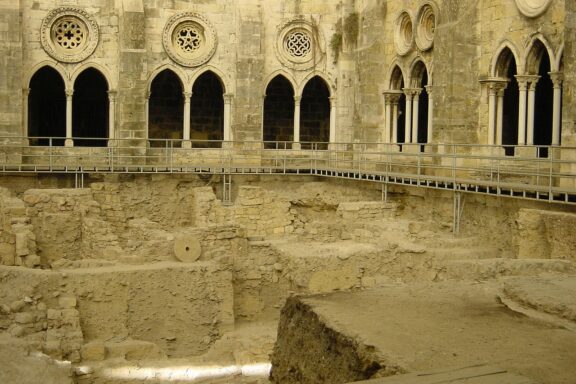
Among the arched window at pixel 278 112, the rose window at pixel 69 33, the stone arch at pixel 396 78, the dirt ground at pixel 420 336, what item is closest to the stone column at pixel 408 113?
the stone arch at pixel 396 78

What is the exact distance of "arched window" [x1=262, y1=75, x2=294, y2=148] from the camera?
32.1 m

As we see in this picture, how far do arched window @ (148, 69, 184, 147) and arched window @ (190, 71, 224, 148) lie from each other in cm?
53

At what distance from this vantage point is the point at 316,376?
→ 5762 mm

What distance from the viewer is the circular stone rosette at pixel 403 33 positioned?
26.2 metres

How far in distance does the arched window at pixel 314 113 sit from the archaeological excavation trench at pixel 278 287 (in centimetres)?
774

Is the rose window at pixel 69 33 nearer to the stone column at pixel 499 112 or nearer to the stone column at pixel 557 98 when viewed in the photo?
the stone column at pixel 499 112

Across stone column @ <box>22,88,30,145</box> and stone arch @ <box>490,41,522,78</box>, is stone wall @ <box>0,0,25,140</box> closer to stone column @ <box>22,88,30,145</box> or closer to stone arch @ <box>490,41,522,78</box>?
stone column @ <box>22,88,30,145</box>

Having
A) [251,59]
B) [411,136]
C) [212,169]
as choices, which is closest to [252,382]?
[212,169]

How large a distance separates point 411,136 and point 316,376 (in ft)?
71.4

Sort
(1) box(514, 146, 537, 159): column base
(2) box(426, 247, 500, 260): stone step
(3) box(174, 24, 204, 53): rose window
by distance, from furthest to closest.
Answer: (3) box(174, 24, 204, 53): rose window
(1) box(514, 146, 537, 159): column base
(2) box(426, 247, 500, 260): stone step

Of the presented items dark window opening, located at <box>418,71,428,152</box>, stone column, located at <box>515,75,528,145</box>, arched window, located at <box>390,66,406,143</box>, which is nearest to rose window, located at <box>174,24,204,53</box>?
arched window, located at <box>390,66,406,143</box>

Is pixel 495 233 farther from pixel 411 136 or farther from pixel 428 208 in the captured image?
pixel 411 136

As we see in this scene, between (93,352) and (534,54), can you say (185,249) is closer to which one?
(93,352)

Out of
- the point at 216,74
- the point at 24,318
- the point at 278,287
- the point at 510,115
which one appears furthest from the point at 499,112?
the point at 24,318
